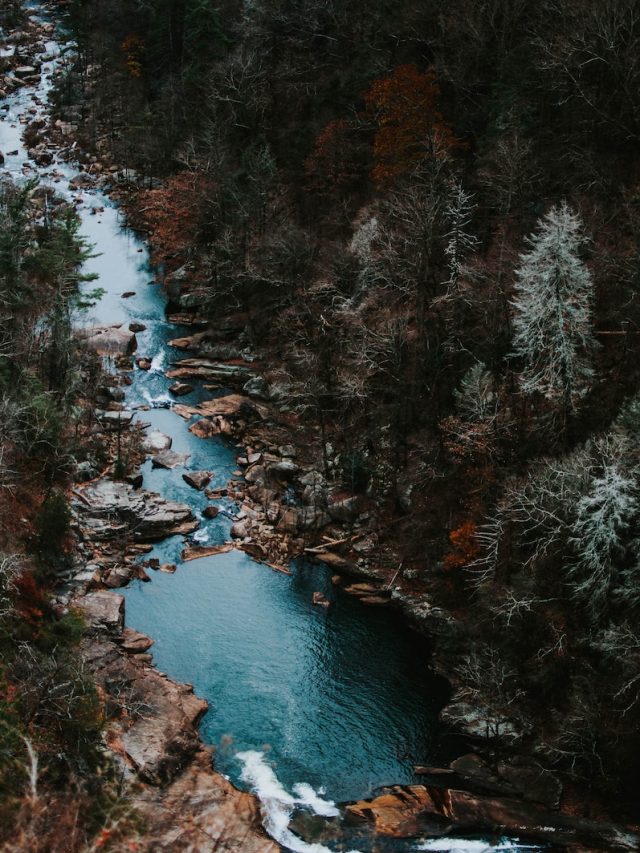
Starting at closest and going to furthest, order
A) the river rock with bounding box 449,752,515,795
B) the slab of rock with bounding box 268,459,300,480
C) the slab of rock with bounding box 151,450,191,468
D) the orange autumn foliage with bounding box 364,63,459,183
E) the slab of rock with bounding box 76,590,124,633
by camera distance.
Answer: the river rock with bounding box 449,752,515,795 → the slab of rock with bounding box 76,590,124,633 → the slab of rock with bounding box 268,459,300,480 → the slab of rock with bounding box 151,450,191,468 → the orange autumn foliage with bounding box 364,63,459,183

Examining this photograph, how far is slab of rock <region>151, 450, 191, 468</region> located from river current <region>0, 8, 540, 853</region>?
357 mm

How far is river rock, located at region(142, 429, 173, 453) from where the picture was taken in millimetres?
→ 40784

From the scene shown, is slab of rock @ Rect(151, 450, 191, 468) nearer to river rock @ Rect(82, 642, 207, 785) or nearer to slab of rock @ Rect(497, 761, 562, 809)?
river rock @ Rect(82, 642, 207, 785)

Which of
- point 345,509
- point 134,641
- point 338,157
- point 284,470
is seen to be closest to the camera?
point 134,641

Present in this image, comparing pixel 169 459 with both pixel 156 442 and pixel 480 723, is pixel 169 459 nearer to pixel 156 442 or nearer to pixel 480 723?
pixel 156 442

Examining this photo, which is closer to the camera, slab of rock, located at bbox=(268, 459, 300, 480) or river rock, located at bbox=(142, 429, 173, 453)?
slab of rock, located at bbox=(268, 459, 300, 480)

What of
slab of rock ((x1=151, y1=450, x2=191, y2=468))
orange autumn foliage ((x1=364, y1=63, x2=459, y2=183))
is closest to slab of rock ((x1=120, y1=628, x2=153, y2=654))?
slab of rock ((x1=151, y1=450, x2=191, y2=468))

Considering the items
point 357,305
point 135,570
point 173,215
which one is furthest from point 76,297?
point 135,570

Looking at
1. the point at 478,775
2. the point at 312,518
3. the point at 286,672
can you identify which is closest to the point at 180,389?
the point at 312,518

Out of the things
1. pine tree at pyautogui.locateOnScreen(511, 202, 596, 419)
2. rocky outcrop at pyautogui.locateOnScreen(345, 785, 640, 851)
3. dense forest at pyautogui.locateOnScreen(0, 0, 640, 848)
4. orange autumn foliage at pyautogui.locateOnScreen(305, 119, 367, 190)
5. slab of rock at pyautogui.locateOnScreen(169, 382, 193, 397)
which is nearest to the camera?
rocky outcrop at pyautogui.locateOnScreen(345, 785, 640, 851)

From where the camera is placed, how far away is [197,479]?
38.9 meters

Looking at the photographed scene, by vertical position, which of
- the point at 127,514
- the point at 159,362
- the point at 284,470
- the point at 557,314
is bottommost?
the point at 127,514

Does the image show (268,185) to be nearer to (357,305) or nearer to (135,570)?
(357,305)

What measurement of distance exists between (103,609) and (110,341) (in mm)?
21011
